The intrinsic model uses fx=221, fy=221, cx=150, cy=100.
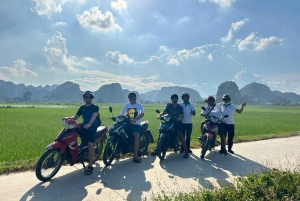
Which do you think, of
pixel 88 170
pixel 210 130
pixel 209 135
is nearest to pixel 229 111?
pixel 210 130

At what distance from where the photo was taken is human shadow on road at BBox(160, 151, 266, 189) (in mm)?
4791

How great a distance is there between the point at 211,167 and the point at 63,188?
3512 mm

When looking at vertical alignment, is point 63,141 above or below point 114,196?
above

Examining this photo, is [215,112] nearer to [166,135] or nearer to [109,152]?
[166,135]

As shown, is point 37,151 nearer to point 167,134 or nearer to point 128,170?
point 128,170

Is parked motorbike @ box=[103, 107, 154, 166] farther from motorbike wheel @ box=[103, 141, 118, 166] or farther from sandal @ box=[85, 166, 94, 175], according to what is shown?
sandal @ box=[85, 166, 94, 175]

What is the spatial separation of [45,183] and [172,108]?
3856 mm

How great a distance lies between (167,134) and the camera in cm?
640

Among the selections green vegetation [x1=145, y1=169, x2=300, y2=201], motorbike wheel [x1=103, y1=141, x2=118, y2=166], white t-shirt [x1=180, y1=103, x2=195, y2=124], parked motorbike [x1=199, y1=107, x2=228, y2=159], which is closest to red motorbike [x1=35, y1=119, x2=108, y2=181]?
motorbike wheel [x1=103, y1=141, x2=118, y2=166]

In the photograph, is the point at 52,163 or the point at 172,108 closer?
the point at 52,163

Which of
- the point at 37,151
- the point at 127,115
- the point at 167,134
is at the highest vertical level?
the point at 127,115

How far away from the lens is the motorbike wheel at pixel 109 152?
18.1 ft

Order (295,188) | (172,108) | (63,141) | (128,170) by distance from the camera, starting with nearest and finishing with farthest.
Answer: (295,188), (63,141), (128,170), (172,108)

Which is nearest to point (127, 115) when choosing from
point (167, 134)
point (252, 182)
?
point (167, 134)
